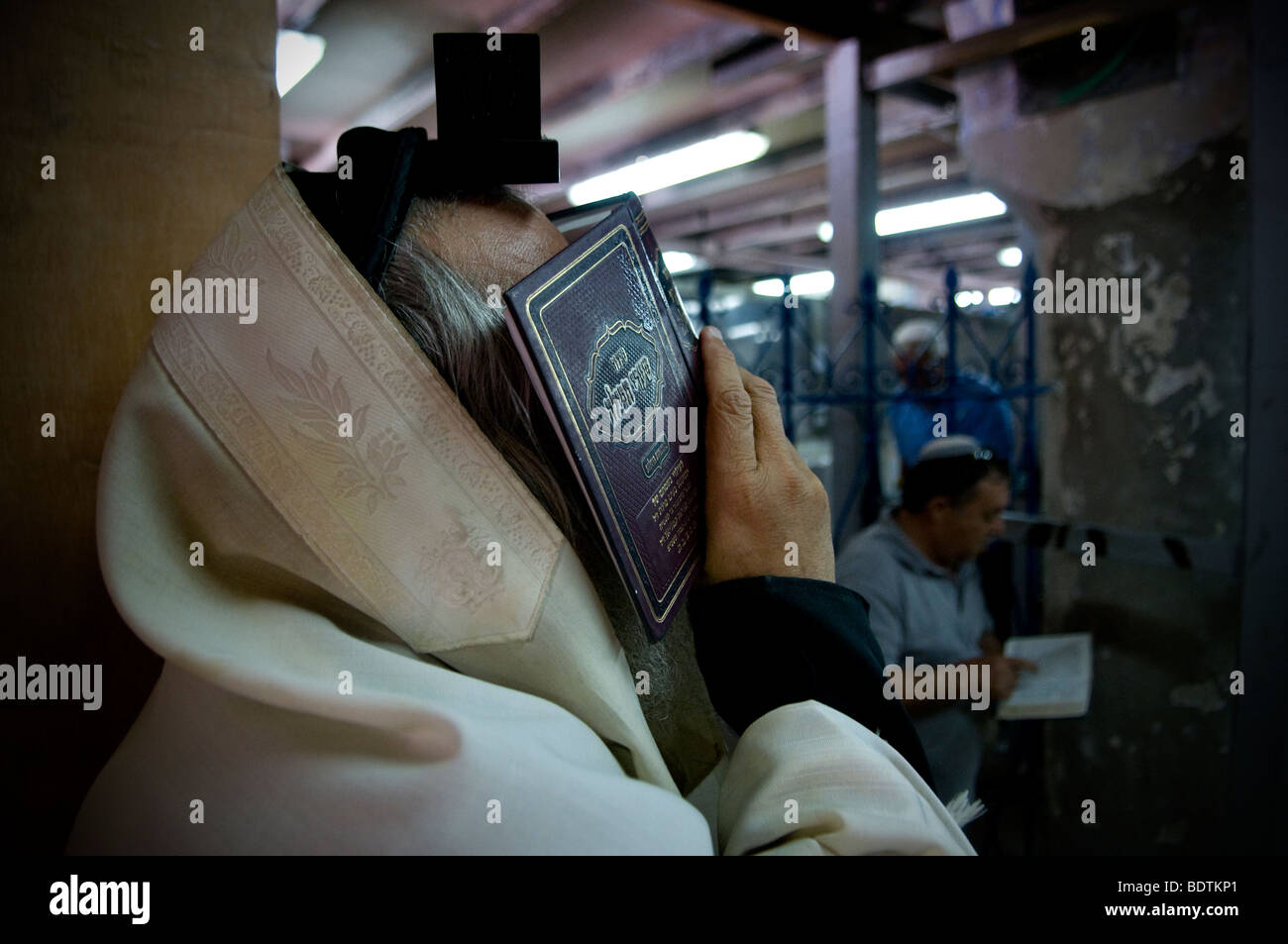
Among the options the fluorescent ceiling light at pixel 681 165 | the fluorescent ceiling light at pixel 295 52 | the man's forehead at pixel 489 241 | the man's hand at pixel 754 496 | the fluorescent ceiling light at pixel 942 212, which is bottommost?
the man's hand at pixel 754 496

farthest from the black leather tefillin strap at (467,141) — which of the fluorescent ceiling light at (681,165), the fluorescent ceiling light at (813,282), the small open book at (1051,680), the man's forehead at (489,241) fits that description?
the fluorescent ceiling light at (813,282)

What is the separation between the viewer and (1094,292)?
241cm

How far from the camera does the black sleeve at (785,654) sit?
31.3 inches

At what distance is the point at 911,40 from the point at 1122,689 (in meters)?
2.27

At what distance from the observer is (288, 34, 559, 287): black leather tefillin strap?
809 millimetres

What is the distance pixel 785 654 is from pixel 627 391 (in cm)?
31

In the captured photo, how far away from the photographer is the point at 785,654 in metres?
0.80

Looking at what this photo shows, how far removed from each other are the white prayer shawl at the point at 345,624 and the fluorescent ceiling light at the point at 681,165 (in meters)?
4.24

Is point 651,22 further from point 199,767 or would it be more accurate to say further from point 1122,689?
point 199,767

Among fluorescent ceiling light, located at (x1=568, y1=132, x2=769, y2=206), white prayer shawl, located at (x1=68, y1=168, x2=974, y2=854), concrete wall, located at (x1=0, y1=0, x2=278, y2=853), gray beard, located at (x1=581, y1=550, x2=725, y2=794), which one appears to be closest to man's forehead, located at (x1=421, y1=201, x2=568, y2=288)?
white prayer shawl, located at (x1=68, y1=168, x2=974, y2=854)

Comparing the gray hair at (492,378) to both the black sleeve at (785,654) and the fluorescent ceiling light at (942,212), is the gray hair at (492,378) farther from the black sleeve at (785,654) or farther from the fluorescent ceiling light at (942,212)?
the fluorescent ceiling light at (942,212)

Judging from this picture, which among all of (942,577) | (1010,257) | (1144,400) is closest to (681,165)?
(1144,400)

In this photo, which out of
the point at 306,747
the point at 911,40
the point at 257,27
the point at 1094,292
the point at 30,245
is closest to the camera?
the point at 306,747
